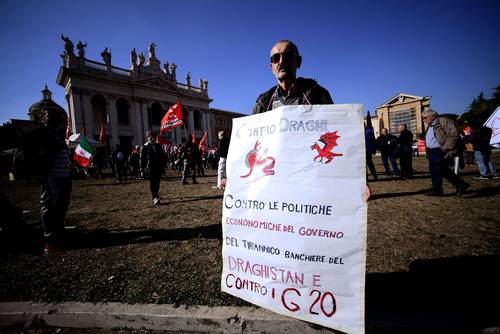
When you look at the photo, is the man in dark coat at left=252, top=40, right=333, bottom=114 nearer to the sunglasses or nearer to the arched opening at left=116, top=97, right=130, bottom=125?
the sunglasses

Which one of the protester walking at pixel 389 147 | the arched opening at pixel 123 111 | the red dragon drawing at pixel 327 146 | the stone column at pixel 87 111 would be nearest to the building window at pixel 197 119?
the arched opening at pixel 123 111

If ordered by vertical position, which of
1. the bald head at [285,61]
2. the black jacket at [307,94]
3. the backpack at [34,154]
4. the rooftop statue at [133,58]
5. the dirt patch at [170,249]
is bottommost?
the dirt patch at [170,249]

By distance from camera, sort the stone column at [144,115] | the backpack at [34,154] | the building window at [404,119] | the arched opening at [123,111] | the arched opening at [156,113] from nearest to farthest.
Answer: the backpack at [34,154], the arched opening at [123,111], the stone column at [144,115], the building window at [404,119], the arched opening at [156,113]

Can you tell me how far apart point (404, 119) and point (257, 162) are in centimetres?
4338

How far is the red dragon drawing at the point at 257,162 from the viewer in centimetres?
139

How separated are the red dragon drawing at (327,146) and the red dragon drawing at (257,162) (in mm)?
281

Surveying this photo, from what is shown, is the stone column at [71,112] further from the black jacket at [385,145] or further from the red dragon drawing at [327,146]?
the red dragon drawing at [327,146]

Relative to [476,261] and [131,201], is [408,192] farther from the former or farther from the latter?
[131,201]

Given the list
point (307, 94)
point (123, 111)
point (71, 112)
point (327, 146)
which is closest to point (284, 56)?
point (307, 94)

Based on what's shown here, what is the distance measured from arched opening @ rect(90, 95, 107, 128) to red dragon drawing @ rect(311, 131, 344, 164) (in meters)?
35.5

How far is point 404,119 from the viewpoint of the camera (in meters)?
35.7

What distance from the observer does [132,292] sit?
78.6 inches

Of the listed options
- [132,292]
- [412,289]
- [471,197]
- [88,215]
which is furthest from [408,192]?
[88,215]

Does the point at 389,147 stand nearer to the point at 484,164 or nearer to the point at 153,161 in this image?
the point at 484,164
